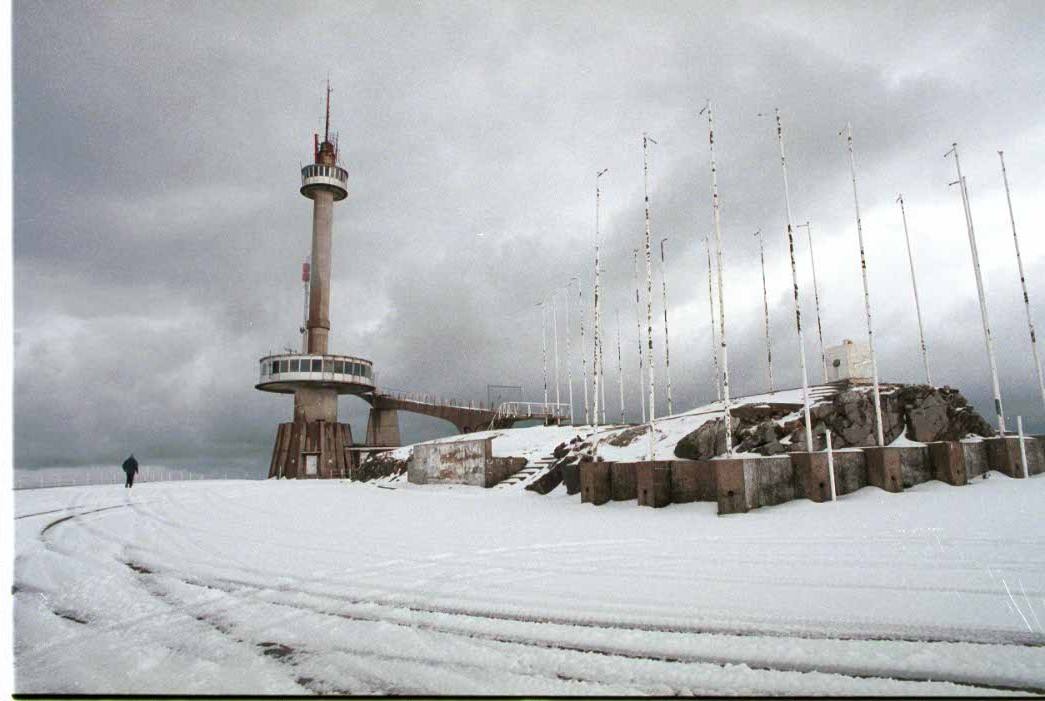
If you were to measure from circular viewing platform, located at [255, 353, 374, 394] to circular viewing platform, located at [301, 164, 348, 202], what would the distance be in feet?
58.6

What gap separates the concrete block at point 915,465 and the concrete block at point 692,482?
176 inches

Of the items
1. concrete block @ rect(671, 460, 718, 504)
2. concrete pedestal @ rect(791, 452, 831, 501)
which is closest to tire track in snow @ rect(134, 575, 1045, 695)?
concrete block @ rect(671, 460, 718, 504)

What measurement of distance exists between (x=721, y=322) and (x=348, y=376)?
153 feet

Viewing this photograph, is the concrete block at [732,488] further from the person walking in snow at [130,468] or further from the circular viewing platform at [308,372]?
the circular viewing platform at [308,372]

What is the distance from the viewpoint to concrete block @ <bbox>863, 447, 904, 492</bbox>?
1288 centimetres

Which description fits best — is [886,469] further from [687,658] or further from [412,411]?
[412,411]

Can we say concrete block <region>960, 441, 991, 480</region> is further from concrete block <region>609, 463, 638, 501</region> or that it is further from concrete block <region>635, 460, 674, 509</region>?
concrete block <region>609, 463, 638, 501</region>

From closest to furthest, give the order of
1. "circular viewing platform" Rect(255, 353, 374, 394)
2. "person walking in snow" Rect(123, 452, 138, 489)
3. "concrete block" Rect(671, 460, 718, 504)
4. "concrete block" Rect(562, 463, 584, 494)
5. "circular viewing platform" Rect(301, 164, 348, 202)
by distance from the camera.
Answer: "concrete block" Rect(671, 460, 718, 504) < "concrete block" Rect(562, 463, 584, 494) < "person walking in snow" Rect(123, 452, 138, 489) < "circular viewing platform" Rect(255, 353, 374, 394) < "circular viewing platform" Rect(301, 164, 348, 202)

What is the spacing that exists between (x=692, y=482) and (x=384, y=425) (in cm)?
5140

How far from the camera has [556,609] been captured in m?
5.04

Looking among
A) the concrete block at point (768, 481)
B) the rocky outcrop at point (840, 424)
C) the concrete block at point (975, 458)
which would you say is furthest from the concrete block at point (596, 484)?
the concrete block at point (975, 458)

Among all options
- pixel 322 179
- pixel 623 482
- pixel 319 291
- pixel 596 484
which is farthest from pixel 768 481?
pixel 322 179

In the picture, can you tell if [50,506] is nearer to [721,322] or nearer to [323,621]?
[323,621]

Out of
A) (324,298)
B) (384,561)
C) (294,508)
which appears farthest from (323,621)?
(324,298)
